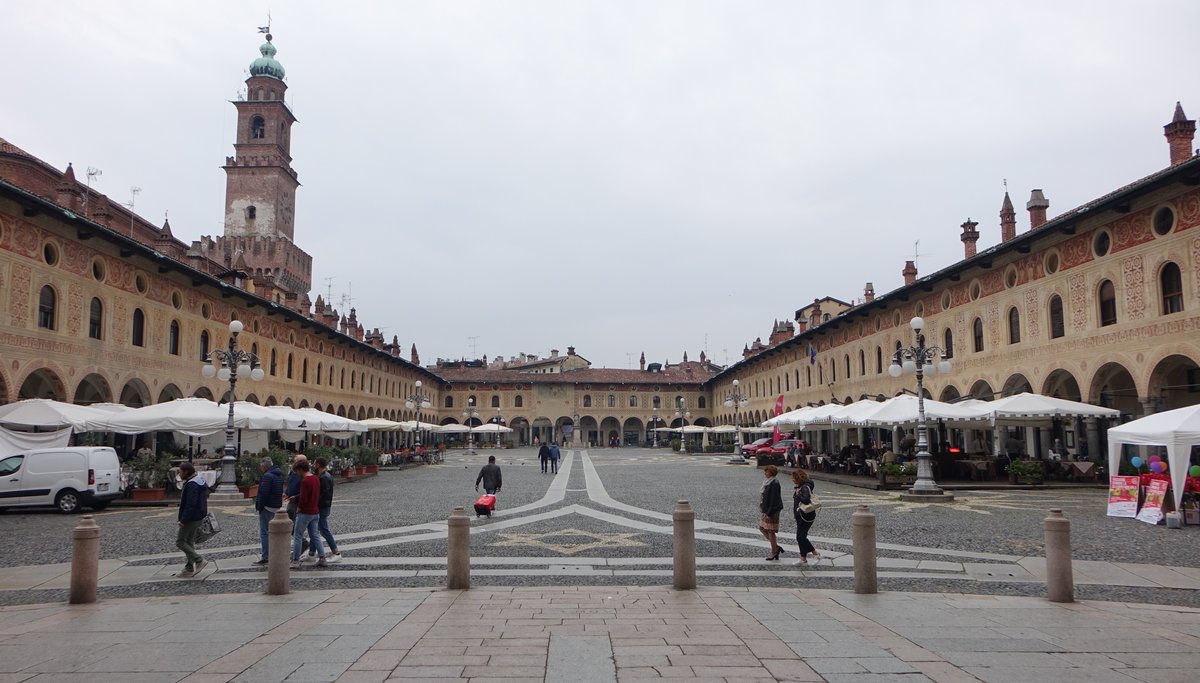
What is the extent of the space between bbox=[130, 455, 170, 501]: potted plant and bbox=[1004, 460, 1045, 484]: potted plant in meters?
22.4

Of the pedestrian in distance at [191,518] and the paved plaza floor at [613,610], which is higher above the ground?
the pedestrian in distance at [191,518]

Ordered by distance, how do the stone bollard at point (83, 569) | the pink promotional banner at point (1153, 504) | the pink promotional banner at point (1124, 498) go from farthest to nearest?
the pink promotional banner at point (1124, 498) < the pink promotional banner at point (1153, 504) < the stone bollard at point (83, 569)

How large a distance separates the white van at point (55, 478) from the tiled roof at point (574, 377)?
6474cm

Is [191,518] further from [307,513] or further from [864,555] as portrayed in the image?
[864,555]

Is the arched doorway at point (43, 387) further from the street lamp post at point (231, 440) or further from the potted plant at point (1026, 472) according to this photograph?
the potted plant at point (1026, 472)

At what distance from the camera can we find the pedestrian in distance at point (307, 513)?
1040 centimetres

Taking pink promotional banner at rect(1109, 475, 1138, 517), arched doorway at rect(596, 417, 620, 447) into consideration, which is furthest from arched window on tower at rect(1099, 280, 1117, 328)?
arched doorway at rect(596, 417, 620, 447)

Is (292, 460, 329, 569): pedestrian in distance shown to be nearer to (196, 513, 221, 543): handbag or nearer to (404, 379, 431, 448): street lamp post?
Result: (196, 513, 221, 543): handbag

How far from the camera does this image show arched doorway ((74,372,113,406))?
24375 mm

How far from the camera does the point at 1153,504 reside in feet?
47.4

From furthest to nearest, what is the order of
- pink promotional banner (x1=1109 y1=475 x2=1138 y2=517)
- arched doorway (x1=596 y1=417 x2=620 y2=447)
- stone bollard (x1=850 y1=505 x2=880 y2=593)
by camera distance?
arched doorway (x1=596 y1=417 x2=620 y2=447) → pink promotional banner (x1=1109 y1=475 x2=1138 y2=517) → stone bollard (x1=850 y1=505 x2=880 y2=593)

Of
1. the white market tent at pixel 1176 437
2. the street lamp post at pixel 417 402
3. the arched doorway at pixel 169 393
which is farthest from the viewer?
the street lamp post at pixel 417 402

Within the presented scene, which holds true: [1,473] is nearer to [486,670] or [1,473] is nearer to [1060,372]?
[486,670]

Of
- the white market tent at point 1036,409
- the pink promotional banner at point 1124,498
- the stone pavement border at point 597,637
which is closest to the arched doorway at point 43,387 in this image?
the stone pavement border at point 597,637
